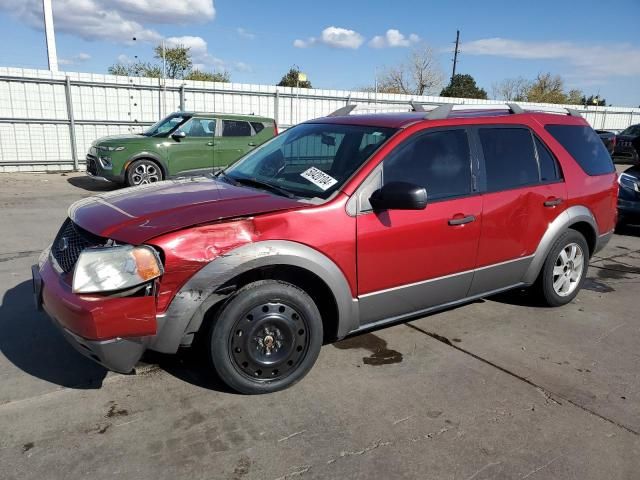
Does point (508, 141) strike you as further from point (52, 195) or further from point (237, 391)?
point (52, 195)

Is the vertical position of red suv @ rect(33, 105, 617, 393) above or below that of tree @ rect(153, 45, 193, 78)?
below

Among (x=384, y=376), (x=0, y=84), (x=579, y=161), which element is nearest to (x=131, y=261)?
(x=384, y=376)

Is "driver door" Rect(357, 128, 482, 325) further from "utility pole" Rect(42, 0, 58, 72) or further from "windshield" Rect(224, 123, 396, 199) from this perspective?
"utility pole" Rect(42, 0, 58, 72)

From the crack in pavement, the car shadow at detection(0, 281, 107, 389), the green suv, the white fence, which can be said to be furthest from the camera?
the white fence

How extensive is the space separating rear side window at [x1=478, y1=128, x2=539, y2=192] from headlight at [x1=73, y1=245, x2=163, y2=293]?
258cm

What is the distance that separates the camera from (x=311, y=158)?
12.5 feet

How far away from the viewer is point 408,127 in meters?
3.58

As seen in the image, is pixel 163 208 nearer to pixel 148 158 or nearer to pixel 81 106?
pixel 148 158

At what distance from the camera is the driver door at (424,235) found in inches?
131

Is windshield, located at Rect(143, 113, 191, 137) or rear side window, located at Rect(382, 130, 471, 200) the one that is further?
windshield, located at Rect(143, 113, 191, 137)

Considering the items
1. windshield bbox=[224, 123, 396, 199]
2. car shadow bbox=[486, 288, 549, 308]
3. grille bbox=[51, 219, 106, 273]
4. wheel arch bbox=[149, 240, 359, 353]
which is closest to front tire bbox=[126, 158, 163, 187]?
windshield bbox=[224, 123, 396, 199]

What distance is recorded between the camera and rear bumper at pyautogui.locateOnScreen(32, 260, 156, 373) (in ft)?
8.57

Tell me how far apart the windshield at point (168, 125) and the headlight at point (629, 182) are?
29.0 ft

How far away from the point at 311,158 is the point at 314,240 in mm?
975
